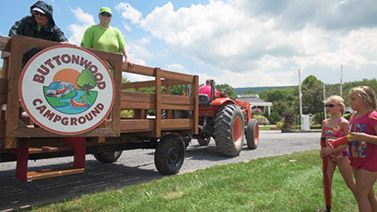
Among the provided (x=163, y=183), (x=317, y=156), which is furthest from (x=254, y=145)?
(x=163, y=183)

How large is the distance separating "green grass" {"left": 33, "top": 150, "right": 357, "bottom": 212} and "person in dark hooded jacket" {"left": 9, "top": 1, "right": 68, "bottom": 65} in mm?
2136

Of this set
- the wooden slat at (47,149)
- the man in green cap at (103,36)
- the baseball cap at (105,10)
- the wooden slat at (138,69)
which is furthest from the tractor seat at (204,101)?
the wooden slat at (47,149)

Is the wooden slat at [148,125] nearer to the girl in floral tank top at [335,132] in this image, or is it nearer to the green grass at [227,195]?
the green grass at [227,195]

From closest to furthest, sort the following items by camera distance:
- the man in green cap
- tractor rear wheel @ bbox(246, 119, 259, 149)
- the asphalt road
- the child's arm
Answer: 1. the child's arm
2. the asphalt road
3. the man in green cap
4. tractor rear wheel @ bbox(246, 119, 259, 149)

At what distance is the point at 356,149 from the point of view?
2605 millimetres

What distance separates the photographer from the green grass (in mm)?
3197

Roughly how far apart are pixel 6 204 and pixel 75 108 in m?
1.53

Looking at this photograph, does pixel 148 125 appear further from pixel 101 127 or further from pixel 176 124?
pixel 101 127

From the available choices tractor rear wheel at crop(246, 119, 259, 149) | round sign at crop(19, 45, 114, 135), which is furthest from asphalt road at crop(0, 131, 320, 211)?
tractor rear wheel at crop(246, 119, 259, 149)

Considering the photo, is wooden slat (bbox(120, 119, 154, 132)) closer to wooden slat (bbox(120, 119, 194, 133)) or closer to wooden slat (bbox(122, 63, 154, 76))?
wooden slat (bbox(120, 119, 194, 133))

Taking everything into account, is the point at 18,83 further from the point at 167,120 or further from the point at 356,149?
the point at 356,149

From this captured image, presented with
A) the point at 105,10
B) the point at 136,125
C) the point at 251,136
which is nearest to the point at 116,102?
the point at 136,125

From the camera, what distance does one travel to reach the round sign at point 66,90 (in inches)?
122

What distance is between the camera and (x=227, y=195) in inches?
140
